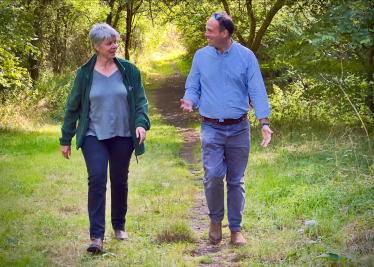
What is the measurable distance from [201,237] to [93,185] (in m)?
1.33

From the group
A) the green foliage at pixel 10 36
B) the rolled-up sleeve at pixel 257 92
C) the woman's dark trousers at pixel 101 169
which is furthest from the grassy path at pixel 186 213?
the green foliage at pixel 10 36

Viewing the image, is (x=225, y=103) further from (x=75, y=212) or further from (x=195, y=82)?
(x=75, y=212)

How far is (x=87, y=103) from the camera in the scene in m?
4.93

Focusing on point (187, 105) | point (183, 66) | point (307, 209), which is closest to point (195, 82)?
point (187, 105)

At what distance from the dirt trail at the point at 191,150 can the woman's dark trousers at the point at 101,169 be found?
96cm

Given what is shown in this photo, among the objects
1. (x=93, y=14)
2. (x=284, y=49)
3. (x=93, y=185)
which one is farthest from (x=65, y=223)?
(x=93, y=14)

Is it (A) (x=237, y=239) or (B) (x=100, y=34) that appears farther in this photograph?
(A) (x=237, y=239)

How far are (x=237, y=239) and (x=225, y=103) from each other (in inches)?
52.5

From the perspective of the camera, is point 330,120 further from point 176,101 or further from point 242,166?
point 176,101

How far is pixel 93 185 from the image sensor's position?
16.0ft

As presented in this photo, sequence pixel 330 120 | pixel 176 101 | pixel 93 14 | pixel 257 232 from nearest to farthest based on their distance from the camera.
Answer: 1. pixel 257 232
2. pixel 330 120
3. pixel 93 14
4. pixel 176 101

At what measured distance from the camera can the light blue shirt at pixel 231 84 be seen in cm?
491

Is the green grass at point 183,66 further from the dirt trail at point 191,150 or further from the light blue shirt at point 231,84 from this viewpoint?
the light blue shirt at point 231,84

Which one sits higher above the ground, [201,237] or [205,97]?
[205,97]
